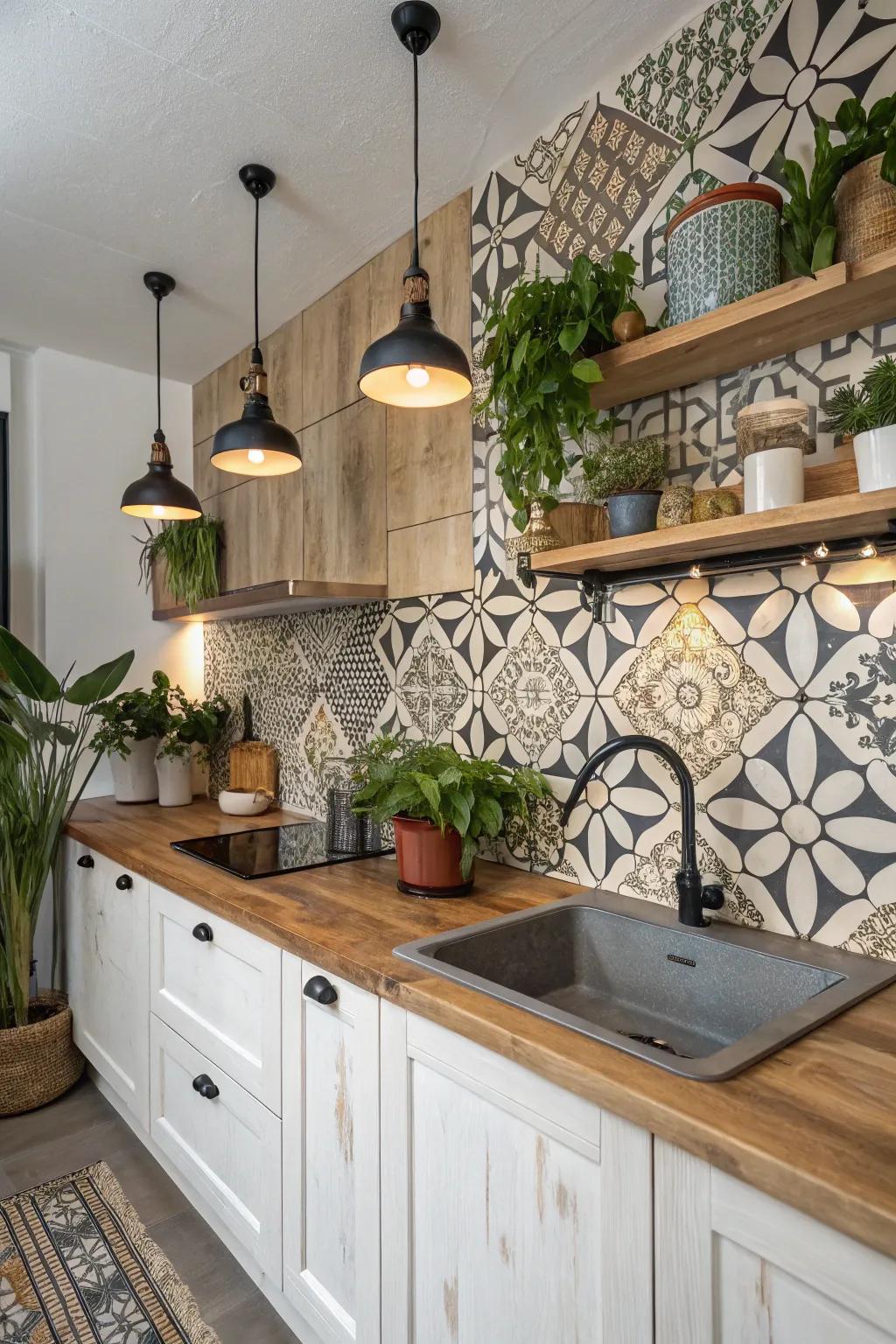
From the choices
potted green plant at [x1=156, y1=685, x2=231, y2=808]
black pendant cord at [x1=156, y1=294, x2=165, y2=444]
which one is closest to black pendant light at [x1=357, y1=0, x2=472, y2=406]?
black pendant cord at [x1=156, y1=294, x2=165, y2=444]

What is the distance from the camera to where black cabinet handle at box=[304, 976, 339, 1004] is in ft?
4.48

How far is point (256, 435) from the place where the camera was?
77.7 inches

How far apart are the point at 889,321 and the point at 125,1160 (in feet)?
8.86

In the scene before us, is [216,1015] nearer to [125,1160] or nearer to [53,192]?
[125,1160]

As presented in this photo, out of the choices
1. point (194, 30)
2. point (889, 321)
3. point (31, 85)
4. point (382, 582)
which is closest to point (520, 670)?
point (382, 582)

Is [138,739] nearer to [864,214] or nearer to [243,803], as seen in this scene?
[243,803]

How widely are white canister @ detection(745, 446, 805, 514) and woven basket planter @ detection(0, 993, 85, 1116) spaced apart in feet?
8.46

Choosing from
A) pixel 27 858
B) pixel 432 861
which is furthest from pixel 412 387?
pixel 27 858

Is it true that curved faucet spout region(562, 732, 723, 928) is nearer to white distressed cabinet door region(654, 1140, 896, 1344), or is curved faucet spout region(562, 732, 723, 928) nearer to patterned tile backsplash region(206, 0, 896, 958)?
patterned tile backsplash region(206, 0, 896, 958)

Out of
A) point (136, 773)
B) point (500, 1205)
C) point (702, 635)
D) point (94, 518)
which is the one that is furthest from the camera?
point (94, 518)

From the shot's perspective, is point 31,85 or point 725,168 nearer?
point 725,168

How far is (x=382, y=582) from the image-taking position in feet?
7.57

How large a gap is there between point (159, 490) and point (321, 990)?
1.70 m

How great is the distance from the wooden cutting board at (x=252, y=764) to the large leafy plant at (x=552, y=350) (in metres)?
1.70
